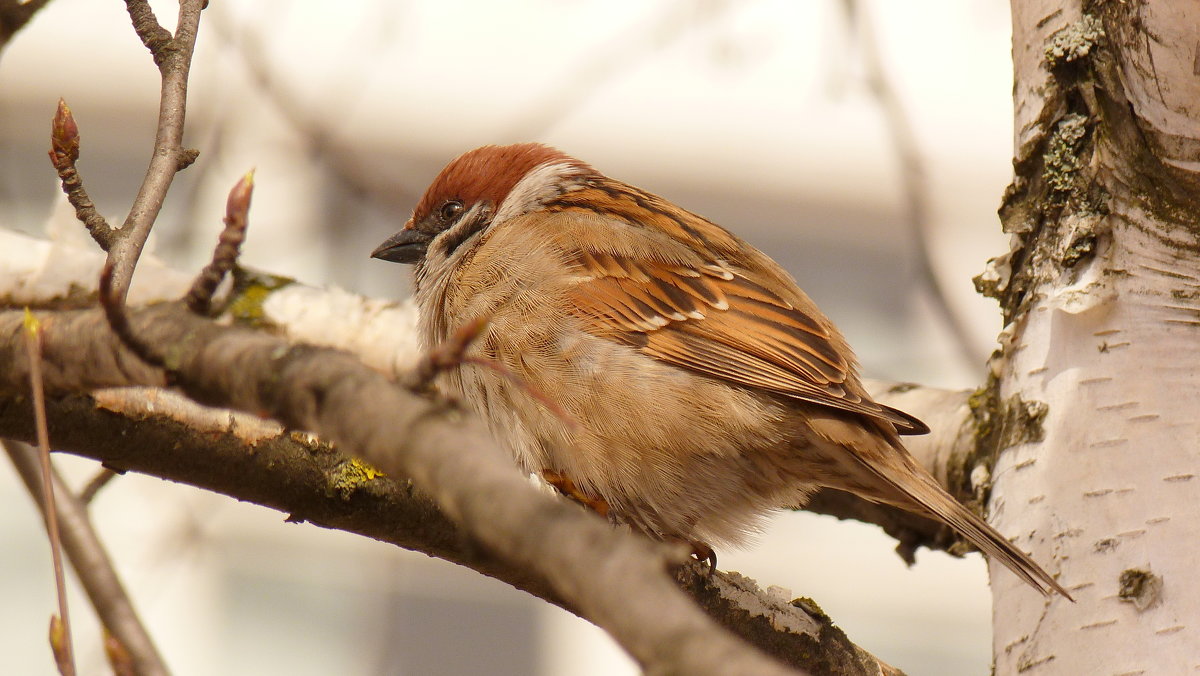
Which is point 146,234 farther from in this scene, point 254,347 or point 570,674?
point 570,674

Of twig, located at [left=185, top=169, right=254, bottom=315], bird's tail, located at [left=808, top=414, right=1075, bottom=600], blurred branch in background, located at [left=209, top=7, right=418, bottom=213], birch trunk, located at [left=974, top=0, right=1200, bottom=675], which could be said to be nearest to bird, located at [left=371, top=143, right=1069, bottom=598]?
bird's tail, located at [left=808, top=414, right=1075, bottom=600]

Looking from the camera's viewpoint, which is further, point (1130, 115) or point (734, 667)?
point (1130, 115)

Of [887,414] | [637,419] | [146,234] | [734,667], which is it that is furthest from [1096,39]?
[734,667]

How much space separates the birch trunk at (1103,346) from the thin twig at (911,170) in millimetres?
855

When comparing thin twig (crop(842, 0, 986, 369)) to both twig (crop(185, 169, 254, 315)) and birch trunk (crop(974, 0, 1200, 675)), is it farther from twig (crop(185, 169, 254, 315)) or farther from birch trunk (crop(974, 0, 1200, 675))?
twig (crop(185, 169, 254, 315))

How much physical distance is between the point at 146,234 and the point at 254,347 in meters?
0.51

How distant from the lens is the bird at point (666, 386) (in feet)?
8.41

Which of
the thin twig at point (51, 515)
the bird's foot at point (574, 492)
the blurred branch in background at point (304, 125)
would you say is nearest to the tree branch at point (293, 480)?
the bird's foot at point (574, 492)

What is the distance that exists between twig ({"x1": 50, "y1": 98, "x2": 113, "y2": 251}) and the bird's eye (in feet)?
5.39

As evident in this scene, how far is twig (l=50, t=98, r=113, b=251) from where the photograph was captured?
1.70m

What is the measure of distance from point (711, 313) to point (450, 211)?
41.4 inches

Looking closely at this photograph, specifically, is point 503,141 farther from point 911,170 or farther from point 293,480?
point 293,480

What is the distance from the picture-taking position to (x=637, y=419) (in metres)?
2.57

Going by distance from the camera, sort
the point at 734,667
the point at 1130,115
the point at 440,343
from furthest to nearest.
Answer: the point at 440,343, the point at 1130,115, the point at 734,667
